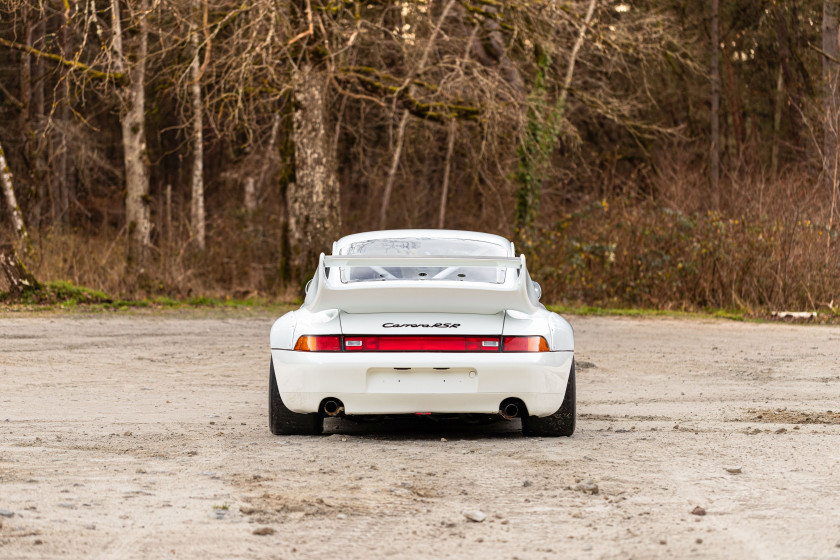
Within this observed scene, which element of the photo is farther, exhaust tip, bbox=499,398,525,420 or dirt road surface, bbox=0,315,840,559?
exhaust tip, bbox=499,398,525,420

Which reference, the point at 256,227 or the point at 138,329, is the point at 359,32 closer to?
the point at 138,329

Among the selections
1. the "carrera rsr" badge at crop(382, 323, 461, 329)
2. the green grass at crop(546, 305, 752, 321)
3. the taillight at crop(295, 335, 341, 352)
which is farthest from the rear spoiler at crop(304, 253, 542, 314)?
the green grass at crop(546, 305, 752, 321)

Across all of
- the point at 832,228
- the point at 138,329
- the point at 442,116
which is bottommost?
the point at 138,329

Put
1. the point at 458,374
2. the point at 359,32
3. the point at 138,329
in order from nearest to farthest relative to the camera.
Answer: the point at 458,374 < the point at 138,329 < the point at 359,32

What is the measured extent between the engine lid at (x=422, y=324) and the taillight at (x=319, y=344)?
0.09 m

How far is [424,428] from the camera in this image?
8844 millimetres

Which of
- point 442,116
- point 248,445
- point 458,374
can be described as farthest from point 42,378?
point 442,116

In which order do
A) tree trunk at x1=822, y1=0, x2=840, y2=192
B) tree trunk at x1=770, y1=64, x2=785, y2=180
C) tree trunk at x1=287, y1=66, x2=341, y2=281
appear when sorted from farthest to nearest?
tree trunk at x1=770, y1=64, x2=785, y2=180, tree trunk at x1=822, y1=0, x2=840, y2=192, tree trunk at x1=287, y1=66, x2=341, y2=281

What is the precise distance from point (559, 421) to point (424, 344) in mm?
1133

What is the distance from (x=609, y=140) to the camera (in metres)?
41.8

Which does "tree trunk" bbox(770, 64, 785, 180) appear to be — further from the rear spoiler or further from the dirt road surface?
the rear spoiler

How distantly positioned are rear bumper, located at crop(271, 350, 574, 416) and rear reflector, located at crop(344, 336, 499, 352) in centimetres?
4

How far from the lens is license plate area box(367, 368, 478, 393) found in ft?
25.0

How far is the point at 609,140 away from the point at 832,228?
1991 centimetres
